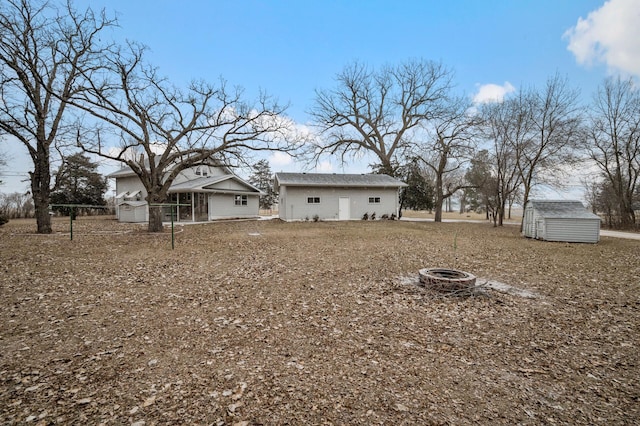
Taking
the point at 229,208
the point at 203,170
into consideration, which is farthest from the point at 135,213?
the point at 229,208

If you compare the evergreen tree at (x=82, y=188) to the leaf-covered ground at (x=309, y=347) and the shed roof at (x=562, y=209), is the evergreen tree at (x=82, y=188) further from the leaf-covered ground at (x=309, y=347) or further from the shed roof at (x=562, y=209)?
the shed roof at (x=562, y=209)

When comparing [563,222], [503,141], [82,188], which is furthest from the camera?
[82,188]

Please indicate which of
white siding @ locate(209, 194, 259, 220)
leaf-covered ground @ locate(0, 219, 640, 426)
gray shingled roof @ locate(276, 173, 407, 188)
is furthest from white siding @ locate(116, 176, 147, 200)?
leaf-covered ground @ locate(0, 219, 640, 426)

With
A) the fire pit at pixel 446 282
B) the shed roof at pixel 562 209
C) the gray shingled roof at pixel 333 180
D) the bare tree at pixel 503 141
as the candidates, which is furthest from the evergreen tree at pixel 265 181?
the fire pit at pixel 446 282

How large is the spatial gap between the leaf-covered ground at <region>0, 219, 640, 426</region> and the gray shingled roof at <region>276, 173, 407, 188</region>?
15.7 m

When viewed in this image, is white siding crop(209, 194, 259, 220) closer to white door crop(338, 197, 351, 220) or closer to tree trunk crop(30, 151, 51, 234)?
white door crop(338, 197, 351, 220)

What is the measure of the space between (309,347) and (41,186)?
16.7 metres

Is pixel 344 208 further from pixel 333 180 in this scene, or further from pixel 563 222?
pixel 563 222

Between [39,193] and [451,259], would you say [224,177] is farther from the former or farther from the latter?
[451,259]

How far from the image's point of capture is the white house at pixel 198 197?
76.3ft

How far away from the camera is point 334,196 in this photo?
24.5m

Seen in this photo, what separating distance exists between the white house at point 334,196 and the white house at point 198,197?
4030mm

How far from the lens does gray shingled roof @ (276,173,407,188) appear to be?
910 inches

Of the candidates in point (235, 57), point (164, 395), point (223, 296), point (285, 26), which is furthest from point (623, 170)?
point (164, 395)
